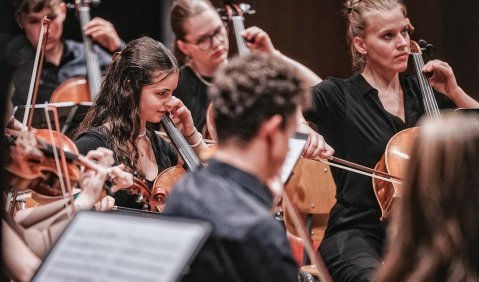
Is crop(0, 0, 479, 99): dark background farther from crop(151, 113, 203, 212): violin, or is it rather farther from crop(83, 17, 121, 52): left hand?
crop(151, 113, 203, 212): violin

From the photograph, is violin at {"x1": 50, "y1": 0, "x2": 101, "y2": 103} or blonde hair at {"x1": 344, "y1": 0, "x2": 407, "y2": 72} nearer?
blonde hair at {"x1": 344, "y1": 0, "x2": 407, "y2": 72}

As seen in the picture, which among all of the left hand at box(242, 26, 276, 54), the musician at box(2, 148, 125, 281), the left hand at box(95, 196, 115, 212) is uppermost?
the left hand at box(242, 26, 276, 54)

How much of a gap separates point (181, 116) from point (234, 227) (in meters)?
1.46

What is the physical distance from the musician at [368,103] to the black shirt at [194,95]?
29.6 inches

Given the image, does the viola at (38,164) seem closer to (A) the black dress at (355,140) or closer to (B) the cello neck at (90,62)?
(A) the black dress at (355,140)

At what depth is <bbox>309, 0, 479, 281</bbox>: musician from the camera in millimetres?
2779

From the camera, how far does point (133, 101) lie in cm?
267

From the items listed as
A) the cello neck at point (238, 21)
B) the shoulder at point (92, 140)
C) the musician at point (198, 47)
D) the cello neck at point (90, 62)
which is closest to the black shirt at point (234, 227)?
the shoulder at point (92, 140)

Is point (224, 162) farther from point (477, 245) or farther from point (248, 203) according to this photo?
point (477, 245)

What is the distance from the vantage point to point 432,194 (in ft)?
4.70

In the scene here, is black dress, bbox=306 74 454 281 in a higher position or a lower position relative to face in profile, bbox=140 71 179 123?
lower

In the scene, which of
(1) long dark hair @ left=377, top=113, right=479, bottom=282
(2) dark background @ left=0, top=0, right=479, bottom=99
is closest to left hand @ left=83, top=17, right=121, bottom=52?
(2) dark background @ left=0, top=0, right=479, bottom=99

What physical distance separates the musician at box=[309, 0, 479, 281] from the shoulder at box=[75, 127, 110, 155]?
0.76 meters

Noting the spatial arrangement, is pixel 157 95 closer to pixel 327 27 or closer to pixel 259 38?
pixel 259 38
